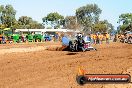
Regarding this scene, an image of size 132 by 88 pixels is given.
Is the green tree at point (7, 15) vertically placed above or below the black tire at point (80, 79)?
above

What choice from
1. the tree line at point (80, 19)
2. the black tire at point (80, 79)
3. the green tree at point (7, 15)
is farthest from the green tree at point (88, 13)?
the black tire at point (80, 79)

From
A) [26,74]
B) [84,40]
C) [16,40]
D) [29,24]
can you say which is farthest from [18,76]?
[29,24]

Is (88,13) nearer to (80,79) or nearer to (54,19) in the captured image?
(54,19)

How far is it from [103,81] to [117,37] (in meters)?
50.8

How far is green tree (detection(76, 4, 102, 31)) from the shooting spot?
114400mm

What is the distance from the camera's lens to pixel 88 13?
120 meters

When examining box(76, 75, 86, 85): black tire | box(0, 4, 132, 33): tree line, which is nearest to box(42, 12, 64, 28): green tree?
box(0, 4, 132, 33): tree line

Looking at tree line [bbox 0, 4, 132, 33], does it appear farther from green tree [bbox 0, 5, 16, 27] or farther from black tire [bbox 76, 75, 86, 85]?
black tire [bbox 76, 75, 86, 85]

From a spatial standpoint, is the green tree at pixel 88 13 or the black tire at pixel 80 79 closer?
the black tire at pixel 80 79

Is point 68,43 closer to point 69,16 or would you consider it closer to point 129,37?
point 129,37

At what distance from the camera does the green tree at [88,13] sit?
114400 mm

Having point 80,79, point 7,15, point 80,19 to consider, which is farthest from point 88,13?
point 80,79

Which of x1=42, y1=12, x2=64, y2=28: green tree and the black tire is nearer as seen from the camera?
the black tire

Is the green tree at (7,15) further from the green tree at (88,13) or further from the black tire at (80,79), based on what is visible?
the black tire at (80,79)
